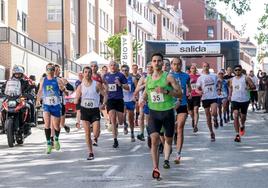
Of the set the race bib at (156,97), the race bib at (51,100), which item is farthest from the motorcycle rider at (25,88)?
the race bib at (156,97)

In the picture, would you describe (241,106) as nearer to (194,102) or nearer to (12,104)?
(194,102)

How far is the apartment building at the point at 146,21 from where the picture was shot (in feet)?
246

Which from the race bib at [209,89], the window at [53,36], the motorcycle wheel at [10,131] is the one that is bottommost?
the motorcycle wheel at [10,131]

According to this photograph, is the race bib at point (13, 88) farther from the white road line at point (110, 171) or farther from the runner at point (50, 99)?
the white road line at point (110, 171)

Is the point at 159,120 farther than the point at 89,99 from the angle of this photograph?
No

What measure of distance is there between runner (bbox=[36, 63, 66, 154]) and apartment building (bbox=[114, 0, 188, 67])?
170 feet

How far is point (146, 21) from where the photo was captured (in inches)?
3332

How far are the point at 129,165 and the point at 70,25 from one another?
44.7 m

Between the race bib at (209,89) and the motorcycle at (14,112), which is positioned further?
the race bib at (209,89)

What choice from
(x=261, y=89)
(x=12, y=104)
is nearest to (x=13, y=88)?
(x=12, y=104)

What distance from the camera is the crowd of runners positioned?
33.9 ft

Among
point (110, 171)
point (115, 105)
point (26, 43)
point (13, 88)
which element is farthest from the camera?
point (26, 43)

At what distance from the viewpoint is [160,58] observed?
10.2m

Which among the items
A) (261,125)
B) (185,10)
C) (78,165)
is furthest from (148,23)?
(78,165)
